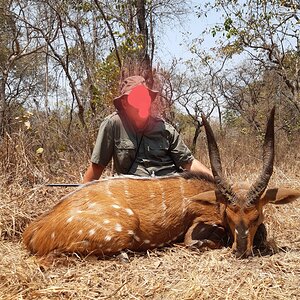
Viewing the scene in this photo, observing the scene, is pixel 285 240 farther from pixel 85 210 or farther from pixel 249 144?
pixel 249 144

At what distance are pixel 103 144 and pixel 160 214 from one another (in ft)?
3.28

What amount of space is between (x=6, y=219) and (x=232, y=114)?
65.5ft

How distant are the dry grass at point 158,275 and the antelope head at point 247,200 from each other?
0.14 meters

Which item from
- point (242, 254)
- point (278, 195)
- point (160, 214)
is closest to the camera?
point (242, 254)

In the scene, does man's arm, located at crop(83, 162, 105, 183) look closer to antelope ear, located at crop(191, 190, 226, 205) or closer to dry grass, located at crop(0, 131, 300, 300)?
dry grass, located at crop(0, 131, 300, 300)

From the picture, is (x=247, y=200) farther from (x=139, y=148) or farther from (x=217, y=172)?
(x=139, y=148)

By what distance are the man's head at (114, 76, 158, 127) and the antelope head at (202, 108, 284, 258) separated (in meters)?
1.09

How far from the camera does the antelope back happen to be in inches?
130

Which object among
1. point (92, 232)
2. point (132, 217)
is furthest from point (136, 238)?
point (92, 232)

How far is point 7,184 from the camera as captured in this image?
4910 millimetres

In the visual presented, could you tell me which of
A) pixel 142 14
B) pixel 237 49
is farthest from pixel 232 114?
pixel 142 14

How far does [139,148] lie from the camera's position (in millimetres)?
4371

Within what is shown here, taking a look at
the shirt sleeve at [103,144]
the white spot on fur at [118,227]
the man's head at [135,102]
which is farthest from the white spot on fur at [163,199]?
the man's head at [135,102]

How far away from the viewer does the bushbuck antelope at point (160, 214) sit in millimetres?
3307
